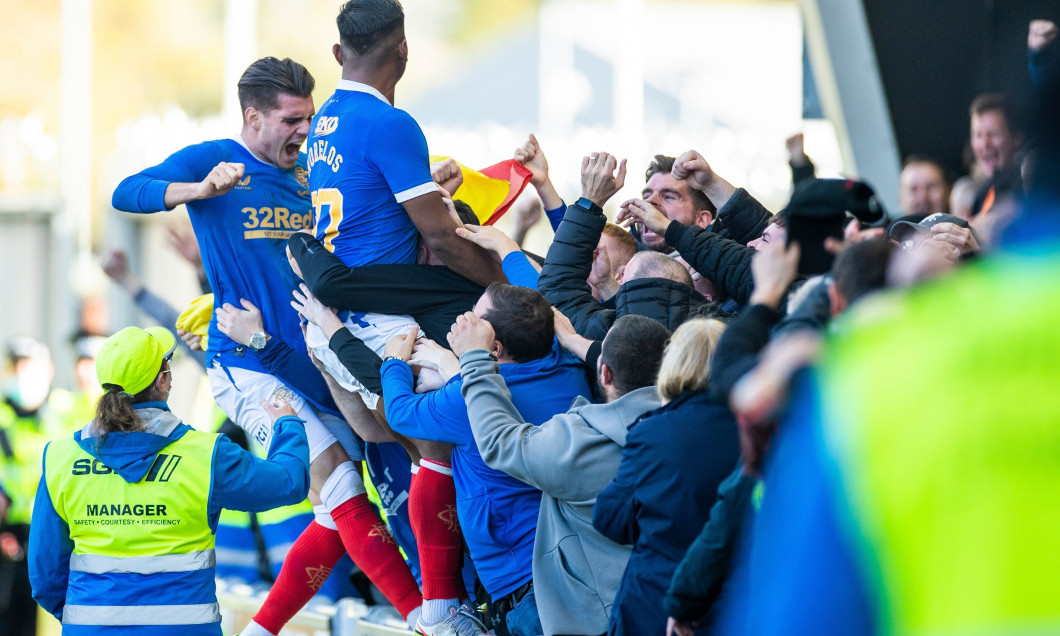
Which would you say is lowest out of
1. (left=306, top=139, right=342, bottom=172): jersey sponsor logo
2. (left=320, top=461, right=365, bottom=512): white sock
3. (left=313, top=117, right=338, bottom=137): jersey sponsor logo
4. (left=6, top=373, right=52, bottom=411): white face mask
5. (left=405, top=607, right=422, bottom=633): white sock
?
(left=6, top=373, right=52, bottom=411): white face mask

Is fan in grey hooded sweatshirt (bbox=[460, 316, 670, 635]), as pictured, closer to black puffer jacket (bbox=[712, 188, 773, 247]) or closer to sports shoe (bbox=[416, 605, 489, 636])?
sports shoe (bbox=[416, 605, 489, 636])

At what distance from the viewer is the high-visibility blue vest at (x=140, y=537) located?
382 centimetres

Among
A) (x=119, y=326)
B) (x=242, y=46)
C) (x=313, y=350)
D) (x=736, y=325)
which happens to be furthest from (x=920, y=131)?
(x=242, y=46)

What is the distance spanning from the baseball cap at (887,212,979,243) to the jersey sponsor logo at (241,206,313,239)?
216 cm

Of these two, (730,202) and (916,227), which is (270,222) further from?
(916,227)

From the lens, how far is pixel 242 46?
1595 cm

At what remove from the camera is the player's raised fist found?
4.06 metres

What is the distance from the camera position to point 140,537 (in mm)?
3830

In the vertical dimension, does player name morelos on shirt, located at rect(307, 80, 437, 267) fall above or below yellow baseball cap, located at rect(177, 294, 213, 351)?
above

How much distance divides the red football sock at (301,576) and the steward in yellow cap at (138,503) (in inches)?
26.9

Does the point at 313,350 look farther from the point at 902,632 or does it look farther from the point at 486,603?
the point at 902,632

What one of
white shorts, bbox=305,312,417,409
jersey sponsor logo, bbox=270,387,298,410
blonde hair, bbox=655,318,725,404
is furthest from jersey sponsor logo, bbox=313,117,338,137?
blonde hair, bbox=655,318,725,404

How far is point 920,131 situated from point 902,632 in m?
6.42

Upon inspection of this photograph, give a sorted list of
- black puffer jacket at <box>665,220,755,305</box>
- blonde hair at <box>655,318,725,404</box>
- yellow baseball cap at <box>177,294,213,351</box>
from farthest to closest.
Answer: yellow baseball cap at <box>177,294,213,351</box> → black puffer jacket at <box>665,220,755,305</box> → blonde hair at <box>655,318,725,404</box>
